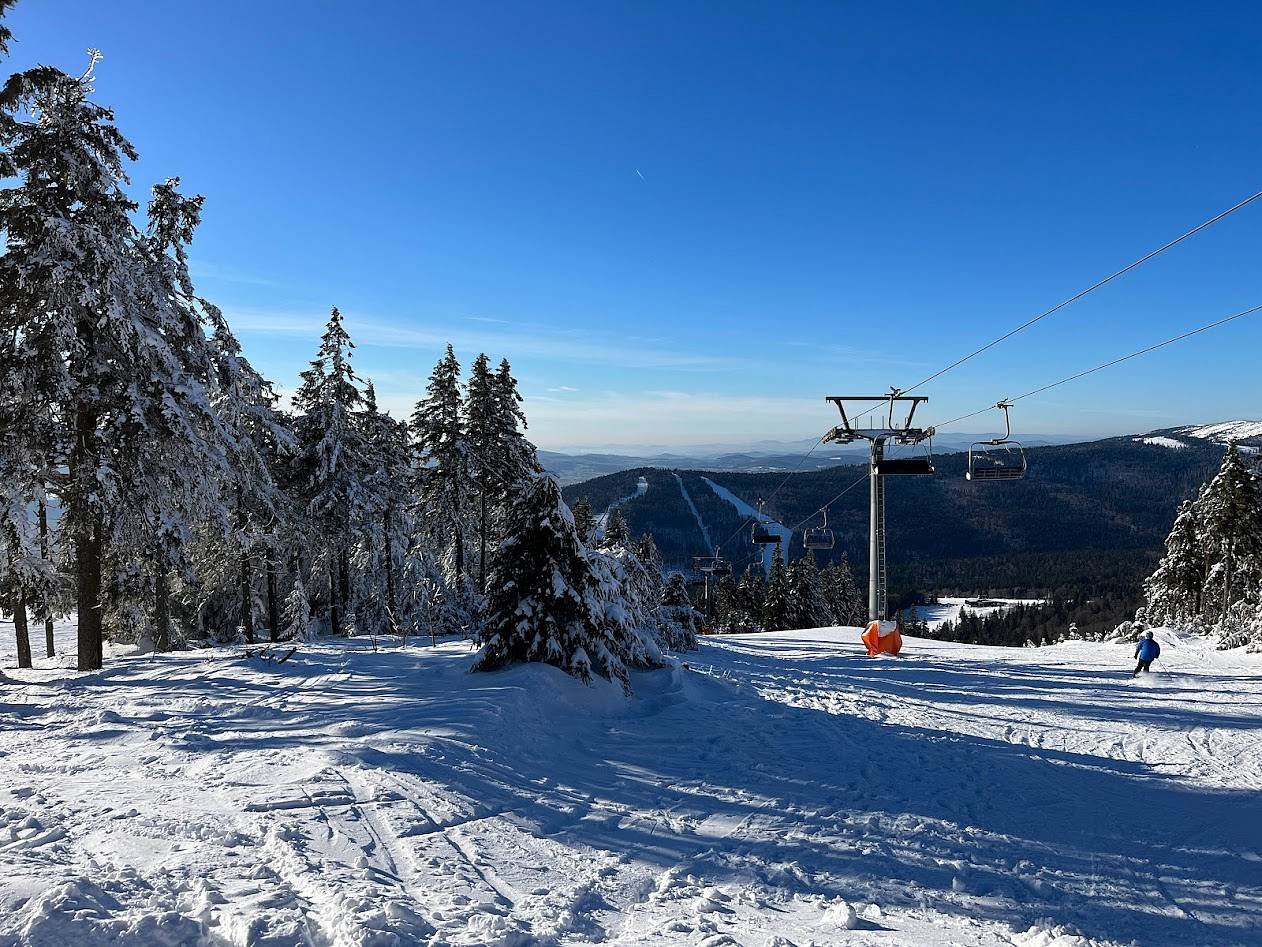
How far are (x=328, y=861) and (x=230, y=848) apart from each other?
885mm

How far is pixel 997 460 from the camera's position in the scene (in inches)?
872

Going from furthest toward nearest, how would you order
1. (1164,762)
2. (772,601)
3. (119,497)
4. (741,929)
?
(772,601)
(119,497)
(1164,762)
(741,929)

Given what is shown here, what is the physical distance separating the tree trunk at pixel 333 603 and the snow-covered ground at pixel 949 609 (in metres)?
143

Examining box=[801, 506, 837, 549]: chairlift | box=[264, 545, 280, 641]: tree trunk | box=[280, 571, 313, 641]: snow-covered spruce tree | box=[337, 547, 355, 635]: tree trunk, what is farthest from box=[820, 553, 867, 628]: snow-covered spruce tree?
box=[280, 571, 313, 641]: snow-covered spruce tree

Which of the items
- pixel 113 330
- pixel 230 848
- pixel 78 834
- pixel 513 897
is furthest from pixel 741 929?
pixel 113 330

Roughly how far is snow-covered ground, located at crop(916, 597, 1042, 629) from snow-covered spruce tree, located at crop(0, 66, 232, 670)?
15605 cm

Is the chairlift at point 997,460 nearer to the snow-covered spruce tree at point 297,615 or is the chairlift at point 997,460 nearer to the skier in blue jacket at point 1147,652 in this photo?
the skier in blue jacket at point 1147,652

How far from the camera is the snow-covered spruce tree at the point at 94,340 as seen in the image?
13.0 meters

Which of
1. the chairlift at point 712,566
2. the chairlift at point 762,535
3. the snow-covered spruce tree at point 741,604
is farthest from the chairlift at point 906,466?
the snow-covered spruce tree at point 741,604

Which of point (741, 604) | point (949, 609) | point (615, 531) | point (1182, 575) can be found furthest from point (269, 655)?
point (949, 609)

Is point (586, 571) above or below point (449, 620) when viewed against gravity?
above

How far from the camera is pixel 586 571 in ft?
45.3

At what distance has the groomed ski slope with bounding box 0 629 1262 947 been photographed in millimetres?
5371

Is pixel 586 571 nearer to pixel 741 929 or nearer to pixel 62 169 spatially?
pixel 741 929
